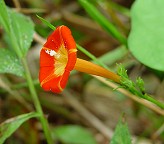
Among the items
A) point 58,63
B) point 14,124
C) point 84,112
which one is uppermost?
point 58,63

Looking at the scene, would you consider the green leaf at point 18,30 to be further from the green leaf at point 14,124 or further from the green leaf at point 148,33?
the green leaf at point 148,33

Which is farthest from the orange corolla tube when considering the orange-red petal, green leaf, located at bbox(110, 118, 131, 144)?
green leaf, located at bbox(110, 118, 131, 144)

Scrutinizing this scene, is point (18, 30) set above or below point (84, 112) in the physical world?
above

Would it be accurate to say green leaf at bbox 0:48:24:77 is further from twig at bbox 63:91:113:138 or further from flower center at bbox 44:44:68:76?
twig at bbox 63:91:113:138

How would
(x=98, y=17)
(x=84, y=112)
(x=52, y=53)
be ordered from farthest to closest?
(x=84, y=112), (x=98, y=17), (x=52, y=53)

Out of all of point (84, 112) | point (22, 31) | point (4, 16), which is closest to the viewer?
point (4, 16)

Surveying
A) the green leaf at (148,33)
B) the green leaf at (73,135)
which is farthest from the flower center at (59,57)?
the green leaf at (73,135)

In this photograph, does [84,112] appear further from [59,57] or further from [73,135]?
[59,57]

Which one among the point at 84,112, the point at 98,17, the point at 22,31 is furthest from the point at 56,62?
the point at 84,112
